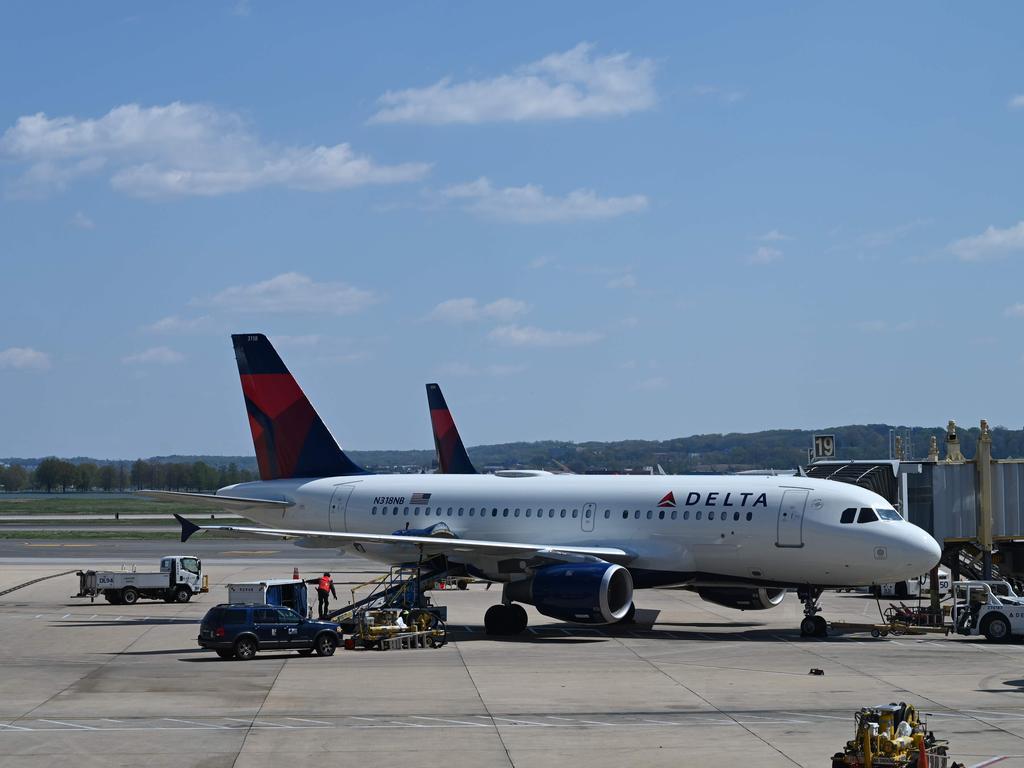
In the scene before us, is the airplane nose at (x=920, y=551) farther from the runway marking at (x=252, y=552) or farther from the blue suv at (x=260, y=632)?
the runway marking at (x=252, y=552)

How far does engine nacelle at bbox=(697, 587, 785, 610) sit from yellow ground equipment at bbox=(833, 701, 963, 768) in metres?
24.0

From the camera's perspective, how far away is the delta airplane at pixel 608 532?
41125 millimetres

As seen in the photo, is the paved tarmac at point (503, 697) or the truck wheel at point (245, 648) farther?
the truck wheel at point (245, 648)

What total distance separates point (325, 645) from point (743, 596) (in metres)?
14.5

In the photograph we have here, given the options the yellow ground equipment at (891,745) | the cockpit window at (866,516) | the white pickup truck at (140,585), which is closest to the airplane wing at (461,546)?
the cockpit window at (866,516)

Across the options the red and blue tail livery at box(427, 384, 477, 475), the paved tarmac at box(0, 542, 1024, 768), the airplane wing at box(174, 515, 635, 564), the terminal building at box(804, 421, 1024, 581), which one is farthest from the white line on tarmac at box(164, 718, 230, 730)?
the red and blue tail livery at box(427, 384, 477, 475)

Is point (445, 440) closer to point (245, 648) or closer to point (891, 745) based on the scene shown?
point (245, 648)

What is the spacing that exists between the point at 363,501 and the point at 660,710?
24.2m

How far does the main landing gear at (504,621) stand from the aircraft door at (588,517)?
3596 millimetres

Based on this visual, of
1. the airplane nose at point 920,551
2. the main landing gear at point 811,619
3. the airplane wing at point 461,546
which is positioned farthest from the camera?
the airplane wing at point 461,546

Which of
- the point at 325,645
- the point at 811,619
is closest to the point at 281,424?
the point at 325,645

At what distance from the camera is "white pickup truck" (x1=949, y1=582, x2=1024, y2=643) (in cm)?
4119

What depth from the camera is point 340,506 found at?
167ft

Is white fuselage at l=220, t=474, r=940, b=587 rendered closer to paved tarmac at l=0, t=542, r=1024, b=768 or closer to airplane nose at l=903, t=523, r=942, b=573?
airplane nose at l=903, t=523, r=942, b=573
